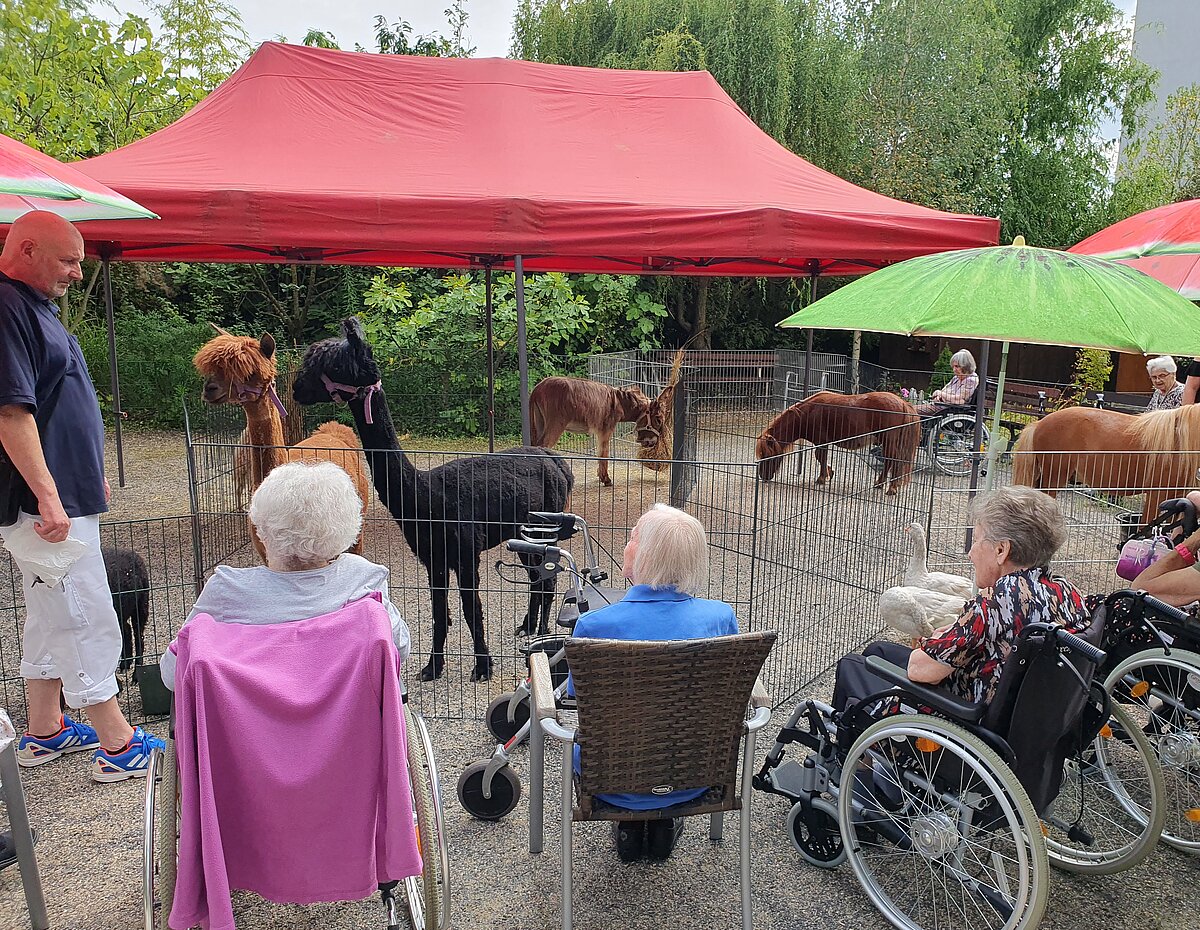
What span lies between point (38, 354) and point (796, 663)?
365 cm

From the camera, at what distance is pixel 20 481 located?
2971mm

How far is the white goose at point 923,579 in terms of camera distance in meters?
4.09

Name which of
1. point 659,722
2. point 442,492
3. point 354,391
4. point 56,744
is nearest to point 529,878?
point 659,722

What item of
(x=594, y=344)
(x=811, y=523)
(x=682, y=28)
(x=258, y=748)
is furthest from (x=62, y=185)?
(x=682, y=28)

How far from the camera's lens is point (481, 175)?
5980 millimetres

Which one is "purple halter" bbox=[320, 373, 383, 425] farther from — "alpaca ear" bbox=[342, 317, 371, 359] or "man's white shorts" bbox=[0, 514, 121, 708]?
"man's white shorts" bbox=[0, 514, 121, 708]

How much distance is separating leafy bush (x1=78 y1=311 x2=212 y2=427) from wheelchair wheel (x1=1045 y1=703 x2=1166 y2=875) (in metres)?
11.6

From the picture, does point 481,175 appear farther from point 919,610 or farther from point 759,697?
point 759,697

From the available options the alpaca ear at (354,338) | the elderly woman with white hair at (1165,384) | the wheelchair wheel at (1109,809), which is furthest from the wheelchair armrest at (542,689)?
the elderly woman with white hair at (1165,384)

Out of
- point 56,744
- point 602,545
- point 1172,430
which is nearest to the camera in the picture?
point 56,744

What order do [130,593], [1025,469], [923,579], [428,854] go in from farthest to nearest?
[1025,469] → [923,579] → [130,593] → [428,854]

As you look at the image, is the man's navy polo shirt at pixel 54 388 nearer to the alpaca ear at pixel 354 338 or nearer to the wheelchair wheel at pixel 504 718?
the alpaca ear at pixel 354 338

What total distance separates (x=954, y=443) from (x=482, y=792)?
8.98m

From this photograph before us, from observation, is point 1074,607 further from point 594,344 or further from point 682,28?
point 682,28
